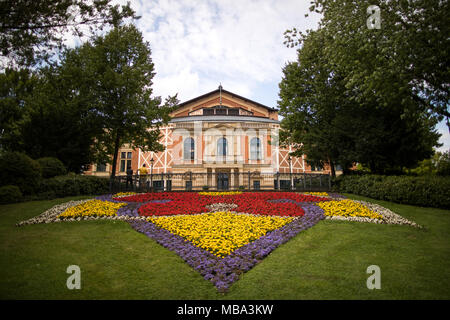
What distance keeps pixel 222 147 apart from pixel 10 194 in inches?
857

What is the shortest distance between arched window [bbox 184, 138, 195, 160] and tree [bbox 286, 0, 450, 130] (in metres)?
22.6

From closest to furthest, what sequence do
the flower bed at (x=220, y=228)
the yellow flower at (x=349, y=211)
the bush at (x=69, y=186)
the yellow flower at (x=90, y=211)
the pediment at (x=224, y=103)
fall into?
the flower bed at (x=220, y=228)
the yellow flower at (x=349, y=211)
the yellow flower at (x=90, y=211)
the bush at (x=69, y=186)
the pediment at (x=224, y=103)

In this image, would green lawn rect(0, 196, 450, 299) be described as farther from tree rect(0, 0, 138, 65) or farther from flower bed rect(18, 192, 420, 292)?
tree rect(0, 0, 138, 65)

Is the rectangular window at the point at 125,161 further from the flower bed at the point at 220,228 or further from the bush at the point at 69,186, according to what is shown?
the flower bed at the point at 220,228

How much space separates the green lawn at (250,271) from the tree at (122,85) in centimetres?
1075

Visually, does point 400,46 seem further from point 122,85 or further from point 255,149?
point 255,149

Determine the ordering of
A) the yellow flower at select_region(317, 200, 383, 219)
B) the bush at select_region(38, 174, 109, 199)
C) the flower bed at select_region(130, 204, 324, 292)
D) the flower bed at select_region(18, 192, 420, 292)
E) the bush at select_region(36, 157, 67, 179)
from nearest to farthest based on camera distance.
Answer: the flower bed at select_region(130, 204, 324, 292) → the flower bed at select_region(18, 192, 420, 292) → the yellow flower at select_region(317, 200, 383, 219) → the bush at select_region(38, 174, 109, 199) → the bush at select_region(36, 157, 67, 179)

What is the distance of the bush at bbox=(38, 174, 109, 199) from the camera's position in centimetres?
1169

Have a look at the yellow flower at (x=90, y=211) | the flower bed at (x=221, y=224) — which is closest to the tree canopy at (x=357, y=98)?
the flower bed at (x=221, y=224)

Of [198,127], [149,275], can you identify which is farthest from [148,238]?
[198,127]

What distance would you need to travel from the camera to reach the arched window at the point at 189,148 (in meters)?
31.0

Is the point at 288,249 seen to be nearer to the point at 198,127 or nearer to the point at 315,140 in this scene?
the point at 315,140

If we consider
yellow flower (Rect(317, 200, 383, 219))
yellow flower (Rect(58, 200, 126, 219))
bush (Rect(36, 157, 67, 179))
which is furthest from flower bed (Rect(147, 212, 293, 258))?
bush (Rect(36, 157, 67, 179))
